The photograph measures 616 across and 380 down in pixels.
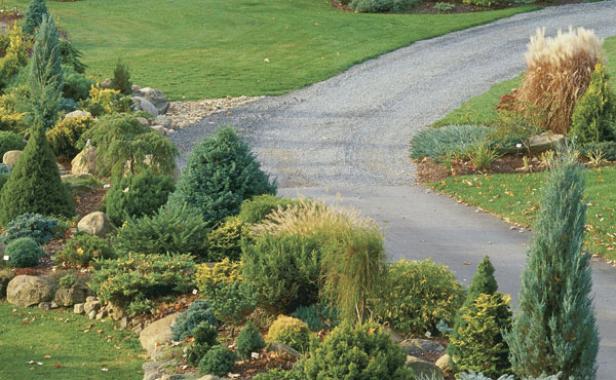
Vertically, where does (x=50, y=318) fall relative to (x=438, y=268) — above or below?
below

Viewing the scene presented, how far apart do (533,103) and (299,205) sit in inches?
335

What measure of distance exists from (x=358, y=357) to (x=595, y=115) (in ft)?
40.4

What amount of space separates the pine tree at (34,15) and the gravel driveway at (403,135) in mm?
7079

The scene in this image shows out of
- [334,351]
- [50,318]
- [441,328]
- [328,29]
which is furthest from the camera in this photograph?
[328,29]

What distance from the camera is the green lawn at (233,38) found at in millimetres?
29781

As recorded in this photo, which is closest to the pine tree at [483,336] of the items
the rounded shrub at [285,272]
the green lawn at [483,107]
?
the rounded shrub at [285,272]

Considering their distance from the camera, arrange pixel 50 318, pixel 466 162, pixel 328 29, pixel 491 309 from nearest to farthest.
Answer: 1. pixel 491 309
2. pixel 50 318
3. pixel 466 162
4. pixel 328 29

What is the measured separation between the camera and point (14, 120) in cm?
2334

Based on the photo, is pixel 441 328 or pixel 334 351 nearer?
pixel 334 351

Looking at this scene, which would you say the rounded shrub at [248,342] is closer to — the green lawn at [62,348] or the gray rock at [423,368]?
the green lawn at [62,348]

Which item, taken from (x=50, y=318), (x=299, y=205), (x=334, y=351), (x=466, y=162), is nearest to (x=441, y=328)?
(x=334, y=351)

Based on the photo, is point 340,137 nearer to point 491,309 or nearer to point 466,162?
point 466,162

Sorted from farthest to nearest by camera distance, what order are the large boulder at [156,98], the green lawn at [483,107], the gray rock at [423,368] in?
the large boulder at [156,98]
the green lawn at [483,107]
the gray rock at [423,368]

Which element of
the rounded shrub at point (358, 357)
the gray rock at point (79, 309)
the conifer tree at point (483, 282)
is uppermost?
the conifer tree at point (483, 282)
